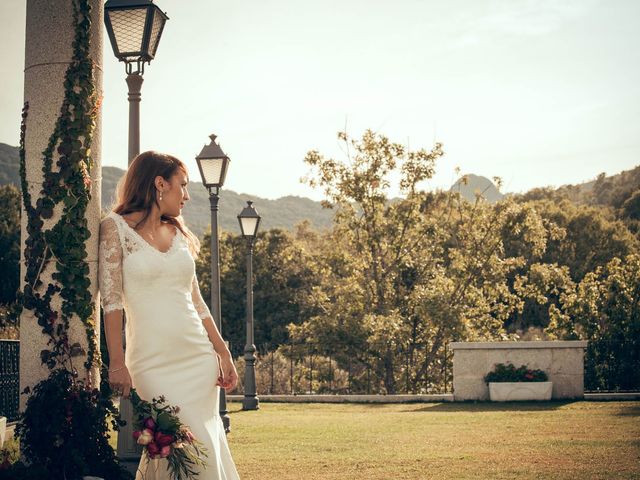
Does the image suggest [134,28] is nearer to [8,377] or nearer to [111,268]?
[111,268]

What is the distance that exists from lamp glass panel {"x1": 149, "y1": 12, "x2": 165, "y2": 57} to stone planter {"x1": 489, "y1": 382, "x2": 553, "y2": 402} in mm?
11116

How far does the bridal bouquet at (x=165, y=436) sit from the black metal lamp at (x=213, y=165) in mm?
8711

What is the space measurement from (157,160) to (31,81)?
1122 mm

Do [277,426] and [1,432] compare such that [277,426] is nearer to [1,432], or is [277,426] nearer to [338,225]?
[1,432]

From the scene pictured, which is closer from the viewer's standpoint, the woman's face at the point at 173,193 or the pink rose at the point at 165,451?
the pink rose at the point at 165,451

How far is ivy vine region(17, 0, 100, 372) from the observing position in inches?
180

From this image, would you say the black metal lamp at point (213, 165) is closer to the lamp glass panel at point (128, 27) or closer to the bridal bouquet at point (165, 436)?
the lamp glass panel at point (128, 27)

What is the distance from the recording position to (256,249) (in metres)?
47.7

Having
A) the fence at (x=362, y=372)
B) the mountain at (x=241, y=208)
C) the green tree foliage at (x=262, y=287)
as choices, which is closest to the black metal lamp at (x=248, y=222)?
the fence at (x=362, y=372)

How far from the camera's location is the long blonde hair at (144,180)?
14.2 ft

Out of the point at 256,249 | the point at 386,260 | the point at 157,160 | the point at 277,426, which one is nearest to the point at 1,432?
the point at 157,160

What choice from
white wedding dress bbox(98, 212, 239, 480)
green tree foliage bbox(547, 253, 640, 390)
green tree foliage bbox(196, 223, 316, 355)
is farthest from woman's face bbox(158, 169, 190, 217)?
green tree foliage bbox(196, 223, 316, 355)

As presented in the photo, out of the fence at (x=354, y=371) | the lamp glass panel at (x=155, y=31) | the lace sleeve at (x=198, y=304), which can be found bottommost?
the fence at (x=354, y=371)

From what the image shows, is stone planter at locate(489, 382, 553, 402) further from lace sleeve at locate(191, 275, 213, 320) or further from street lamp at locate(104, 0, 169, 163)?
lace sleeve at locate(191, 275, 213, 320)
